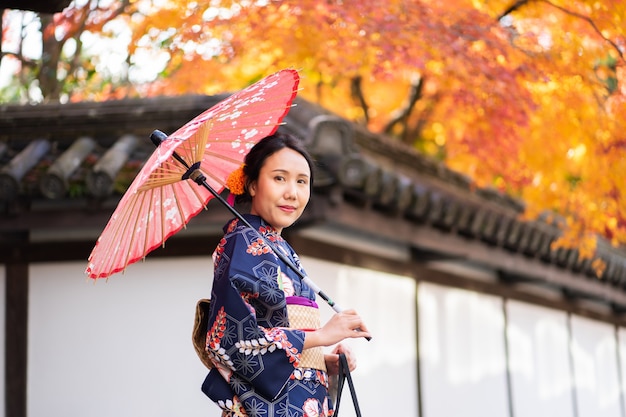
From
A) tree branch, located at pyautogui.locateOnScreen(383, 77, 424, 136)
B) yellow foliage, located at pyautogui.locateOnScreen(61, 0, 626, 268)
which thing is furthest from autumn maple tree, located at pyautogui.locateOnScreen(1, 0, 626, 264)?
A: tree branch, located at pyautogui.locateOnScreen(383, 77, 424, 136)

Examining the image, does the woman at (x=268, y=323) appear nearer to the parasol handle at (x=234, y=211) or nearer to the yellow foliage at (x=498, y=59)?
the parasol handle at (x=234, y=211)

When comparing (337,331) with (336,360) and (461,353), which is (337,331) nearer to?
(336,360)

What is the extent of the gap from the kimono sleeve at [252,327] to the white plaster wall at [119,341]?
3.04 metres

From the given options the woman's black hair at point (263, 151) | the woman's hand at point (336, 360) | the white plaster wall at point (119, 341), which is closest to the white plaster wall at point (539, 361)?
the white plaster wall at point (119, 341)

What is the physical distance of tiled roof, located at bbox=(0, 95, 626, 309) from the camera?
19.0 ft

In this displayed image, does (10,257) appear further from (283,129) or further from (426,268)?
(426,268)

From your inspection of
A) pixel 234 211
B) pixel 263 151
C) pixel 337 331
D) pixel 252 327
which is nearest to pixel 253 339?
pixel 252 327

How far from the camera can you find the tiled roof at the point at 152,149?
19.0 feet

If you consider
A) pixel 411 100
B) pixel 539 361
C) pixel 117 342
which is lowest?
pixel 539 361

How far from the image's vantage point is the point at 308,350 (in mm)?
3416

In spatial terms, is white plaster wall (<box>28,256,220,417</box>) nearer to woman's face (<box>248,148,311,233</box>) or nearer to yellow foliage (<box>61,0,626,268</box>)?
yellow foliage (<box>61,0,626,268</box>)

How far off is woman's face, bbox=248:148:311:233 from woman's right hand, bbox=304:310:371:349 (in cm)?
50

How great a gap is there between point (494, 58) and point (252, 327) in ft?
18.2

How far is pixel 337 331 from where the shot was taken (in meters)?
3.21
